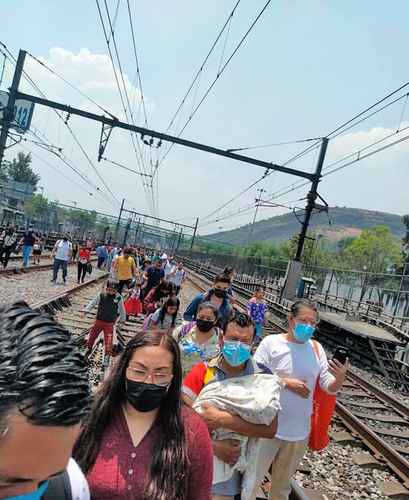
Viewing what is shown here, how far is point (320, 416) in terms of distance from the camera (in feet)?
11.8

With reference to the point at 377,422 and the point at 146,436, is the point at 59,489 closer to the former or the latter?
the point at 146,436

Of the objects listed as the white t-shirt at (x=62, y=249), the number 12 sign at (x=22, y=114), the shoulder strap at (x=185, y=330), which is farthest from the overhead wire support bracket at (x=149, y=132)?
the shoulder strap at (x=185, y=330)

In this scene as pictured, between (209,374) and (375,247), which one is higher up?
(375,247)

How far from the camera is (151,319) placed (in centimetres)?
586

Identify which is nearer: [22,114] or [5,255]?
[22,114]

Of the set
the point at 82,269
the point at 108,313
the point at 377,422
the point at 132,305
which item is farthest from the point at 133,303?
the point at 82,269

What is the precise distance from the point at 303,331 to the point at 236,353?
3.19 feet

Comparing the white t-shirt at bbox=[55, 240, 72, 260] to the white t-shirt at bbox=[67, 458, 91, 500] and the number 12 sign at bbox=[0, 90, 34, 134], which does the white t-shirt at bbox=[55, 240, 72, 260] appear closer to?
the number 12 sign at bbox=[0, 90, 34, 134]

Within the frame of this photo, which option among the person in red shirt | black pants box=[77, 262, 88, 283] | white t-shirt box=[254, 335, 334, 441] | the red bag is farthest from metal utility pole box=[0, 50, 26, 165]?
white t-shirt box=[254, 335, 334, 441]

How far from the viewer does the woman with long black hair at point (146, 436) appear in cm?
175

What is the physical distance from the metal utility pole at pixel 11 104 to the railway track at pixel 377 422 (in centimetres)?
1071

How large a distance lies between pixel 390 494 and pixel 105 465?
453 cm

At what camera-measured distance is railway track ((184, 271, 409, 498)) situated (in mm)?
5941

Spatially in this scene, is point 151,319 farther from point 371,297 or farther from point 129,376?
point 371,297
